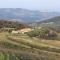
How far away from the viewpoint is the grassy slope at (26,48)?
1680cm

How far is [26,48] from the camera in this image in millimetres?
18953

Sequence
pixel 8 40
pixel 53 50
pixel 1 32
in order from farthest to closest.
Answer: pixel 1 32 → pixel 8 40 → pixel 53 50

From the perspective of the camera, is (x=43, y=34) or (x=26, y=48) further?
(x=43, y=34)

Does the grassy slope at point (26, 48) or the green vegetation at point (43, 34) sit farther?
the green vegetation at point (43, 34)

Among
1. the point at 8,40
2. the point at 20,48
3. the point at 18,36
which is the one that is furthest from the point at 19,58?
the point at 18,36

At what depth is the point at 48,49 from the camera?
18.9 m

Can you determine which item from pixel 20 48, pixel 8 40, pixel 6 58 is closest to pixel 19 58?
pixel 6 58

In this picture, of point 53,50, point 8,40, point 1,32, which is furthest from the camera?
point 1,32

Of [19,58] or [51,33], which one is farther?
[51,33]

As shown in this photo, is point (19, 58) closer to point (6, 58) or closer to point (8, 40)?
point (6, 58)

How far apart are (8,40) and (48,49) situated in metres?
3.23

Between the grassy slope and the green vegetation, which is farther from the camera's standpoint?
the green vegetation

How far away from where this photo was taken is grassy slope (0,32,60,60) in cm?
1680

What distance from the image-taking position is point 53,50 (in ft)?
61.4
